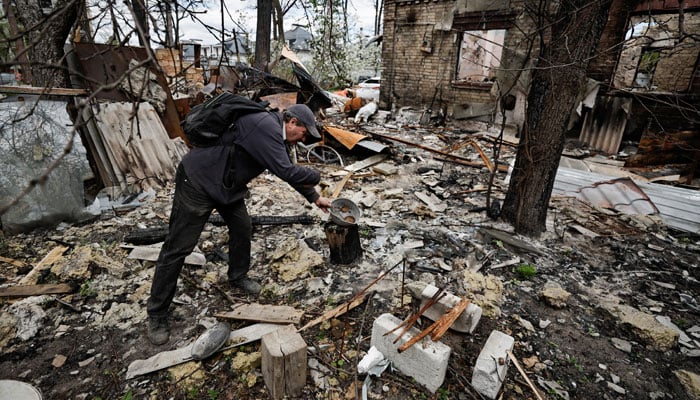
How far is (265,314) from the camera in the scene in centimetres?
300

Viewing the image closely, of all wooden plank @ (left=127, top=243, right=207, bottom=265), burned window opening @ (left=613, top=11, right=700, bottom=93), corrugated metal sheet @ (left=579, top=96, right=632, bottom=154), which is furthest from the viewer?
burned window opening @ (left=613, top=11, right=700, bottom=93)

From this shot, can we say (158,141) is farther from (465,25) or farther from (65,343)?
(465,25)

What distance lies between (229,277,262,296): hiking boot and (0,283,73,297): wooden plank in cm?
154

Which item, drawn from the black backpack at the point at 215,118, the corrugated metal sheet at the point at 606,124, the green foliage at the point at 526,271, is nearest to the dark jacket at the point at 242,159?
the black backpack at the point at 215,118

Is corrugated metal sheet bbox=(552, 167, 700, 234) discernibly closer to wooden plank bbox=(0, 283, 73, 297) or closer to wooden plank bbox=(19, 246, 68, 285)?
wooden plank bbox=(0, 283, 73, 297)

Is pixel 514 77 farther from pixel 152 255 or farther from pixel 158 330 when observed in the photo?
pixel 158 330

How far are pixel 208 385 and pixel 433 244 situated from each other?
9.46 feet

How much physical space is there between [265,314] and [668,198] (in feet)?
19.3

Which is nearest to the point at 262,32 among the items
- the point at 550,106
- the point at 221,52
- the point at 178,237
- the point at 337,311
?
the point at 221,52

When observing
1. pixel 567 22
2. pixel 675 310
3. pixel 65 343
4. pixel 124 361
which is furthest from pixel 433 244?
pixel 65 343

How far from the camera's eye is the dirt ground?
8.10ft

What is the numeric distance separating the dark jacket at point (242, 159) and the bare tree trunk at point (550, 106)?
265 cm

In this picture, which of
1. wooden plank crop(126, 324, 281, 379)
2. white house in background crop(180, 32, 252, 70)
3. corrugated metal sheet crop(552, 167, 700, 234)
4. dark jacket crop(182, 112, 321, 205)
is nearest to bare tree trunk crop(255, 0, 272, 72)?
white house in background crop(180, 32, 252, 70)

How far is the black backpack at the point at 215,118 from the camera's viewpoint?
8.52 feet
